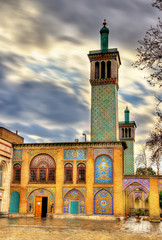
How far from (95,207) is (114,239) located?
13.8m

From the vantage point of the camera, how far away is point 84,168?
Answer: 104ft

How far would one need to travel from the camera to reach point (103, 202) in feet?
98.6

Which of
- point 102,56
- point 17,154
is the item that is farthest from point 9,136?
point 102,56

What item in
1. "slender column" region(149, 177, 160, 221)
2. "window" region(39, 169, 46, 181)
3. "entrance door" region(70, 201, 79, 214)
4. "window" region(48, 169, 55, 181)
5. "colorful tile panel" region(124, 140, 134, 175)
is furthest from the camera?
"colorful tile panel" region(124, 140, 134, 175)

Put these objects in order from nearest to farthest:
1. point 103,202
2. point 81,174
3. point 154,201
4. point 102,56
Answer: point 154,201 < point 103,202 < point 81,174 < point 102,56

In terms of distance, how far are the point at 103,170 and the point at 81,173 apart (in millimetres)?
2424

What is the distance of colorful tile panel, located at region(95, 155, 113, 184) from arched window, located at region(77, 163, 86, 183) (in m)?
1.33

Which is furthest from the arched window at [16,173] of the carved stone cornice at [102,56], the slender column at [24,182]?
the carved stone cornice at [102,56]

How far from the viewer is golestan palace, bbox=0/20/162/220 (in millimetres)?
30219

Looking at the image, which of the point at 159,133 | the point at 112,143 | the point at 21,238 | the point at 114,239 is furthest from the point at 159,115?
the point at 112,143

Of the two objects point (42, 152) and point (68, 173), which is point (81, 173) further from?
point (42, 152)

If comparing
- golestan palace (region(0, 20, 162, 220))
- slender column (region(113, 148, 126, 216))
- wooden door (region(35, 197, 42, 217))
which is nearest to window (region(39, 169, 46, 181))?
golestan palace (region(0, 20, 162, 220))

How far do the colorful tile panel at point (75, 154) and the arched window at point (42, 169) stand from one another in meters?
1.81

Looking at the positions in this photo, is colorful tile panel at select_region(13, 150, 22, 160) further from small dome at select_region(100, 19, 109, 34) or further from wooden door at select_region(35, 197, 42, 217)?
small dome at select_region(100, 19, 109, 34)
